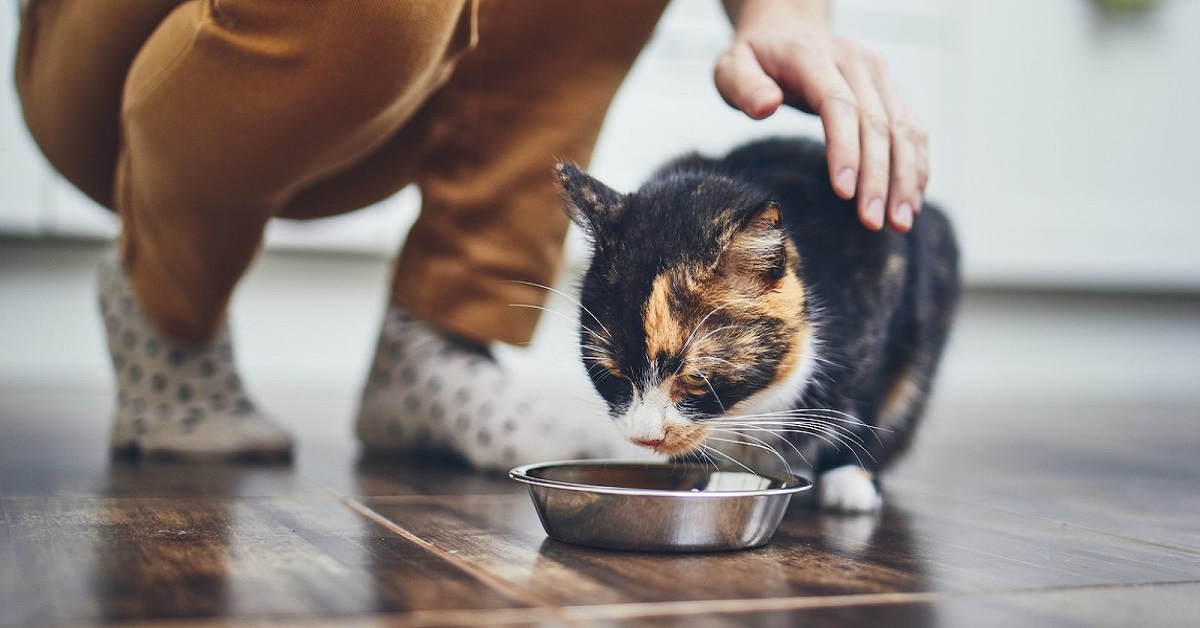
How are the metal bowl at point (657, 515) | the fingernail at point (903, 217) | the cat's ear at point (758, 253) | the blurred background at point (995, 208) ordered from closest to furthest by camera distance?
the metal bowl at point (657, 515) < the cat's ear at point (758, 253) < the fingernail at point (903, 217) < the blurred background at point (995, 208)

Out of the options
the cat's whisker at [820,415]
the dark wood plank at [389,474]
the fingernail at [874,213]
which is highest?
the fingernail at [874,213]

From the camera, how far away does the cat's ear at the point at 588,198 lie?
93 centimetres

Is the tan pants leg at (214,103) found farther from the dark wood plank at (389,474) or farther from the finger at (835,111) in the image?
the finger at (835,111)

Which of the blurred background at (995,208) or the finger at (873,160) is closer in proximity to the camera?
the finger at (873,160)

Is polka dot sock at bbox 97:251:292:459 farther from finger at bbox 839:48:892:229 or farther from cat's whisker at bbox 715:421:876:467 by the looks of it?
finger at bbox 839:48:892:229

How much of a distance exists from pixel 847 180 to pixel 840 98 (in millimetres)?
72

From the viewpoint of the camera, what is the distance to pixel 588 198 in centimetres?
93

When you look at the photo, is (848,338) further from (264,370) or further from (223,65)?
(264,370)

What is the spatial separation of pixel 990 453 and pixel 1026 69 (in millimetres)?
1759

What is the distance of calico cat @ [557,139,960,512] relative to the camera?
872mm

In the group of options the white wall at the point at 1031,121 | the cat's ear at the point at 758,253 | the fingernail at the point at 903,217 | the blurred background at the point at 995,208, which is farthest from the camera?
the white wall at the point at 1031,121

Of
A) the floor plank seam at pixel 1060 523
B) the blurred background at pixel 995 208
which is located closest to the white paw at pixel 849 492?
the floor plank seam at pixel 1060 523

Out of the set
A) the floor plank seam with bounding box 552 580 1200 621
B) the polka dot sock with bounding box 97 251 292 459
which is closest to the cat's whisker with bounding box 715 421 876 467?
the floor plank seam with bounding box 552 580 1200 621

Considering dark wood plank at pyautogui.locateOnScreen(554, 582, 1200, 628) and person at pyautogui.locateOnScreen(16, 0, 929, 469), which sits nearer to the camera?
dark wood plank at pyautogui.locateOnScreen(554, 582, 1200, 628)
